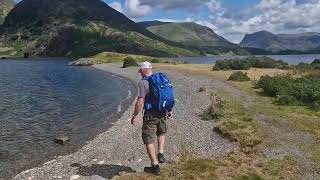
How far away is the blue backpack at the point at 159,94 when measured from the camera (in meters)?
16.9

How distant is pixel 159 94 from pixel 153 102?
0.48m

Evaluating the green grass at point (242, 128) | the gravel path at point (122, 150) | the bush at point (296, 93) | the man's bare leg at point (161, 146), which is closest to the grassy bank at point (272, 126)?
the green grass at point (242, 128)

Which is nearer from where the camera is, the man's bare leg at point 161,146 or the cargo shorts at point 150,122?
the cargo shorts at point 150,122

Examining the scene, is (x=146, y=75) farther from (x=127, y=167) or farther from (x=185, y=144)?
(x=185, y=144)

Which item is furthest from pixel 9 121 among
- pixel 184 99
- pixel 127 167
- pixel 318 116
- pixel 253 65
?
pixel 253 65

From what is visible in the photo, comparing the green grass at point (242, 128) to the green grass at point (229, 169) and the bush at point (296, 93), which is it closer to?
the green grass at point (229, 169)

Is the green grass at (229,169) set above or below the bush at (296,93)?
below

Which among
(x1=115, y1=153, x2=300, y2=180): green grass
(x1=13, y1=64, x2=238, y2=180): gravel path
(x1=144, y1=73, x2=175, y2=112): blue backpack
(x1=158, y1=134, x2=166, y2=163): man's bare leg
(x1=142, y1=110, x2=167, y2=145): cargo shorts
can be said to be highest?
(x1=144, y1=73, x2=175, y2=112): blue backpack

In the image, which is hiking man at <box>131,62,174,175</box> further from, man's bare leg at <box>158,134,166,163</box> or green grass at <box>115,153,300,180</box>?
green grass at <box>115,153,300,180</box>

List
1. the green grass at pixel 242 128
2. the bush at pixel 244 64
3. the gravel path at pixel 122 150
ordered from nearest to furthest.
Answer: the gravel path at pixel 122 150
the green grass at pixel 242 128
the bush at pixel 244 64

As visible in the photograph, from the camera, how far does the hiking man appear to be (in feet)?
55.6

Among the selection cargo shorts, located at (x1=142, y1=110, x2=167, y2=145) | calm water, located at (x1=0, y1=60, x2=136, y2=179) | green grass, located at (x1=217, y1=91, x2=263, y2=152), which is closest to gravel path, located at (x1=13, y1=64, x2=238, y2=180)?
green grass, located at (x1=217, y1=91, x2=263, y2=152)

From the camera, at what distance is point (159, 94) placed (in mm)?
17000

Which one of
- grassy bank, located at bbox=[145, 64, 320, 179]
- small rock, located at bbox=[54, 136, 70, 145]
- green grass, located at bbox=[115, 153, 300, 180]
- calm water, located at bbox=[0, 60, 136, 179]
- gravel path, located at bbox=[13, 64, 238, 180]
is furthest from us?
small rock, located at bbox=[54, 136, 70, 145]
